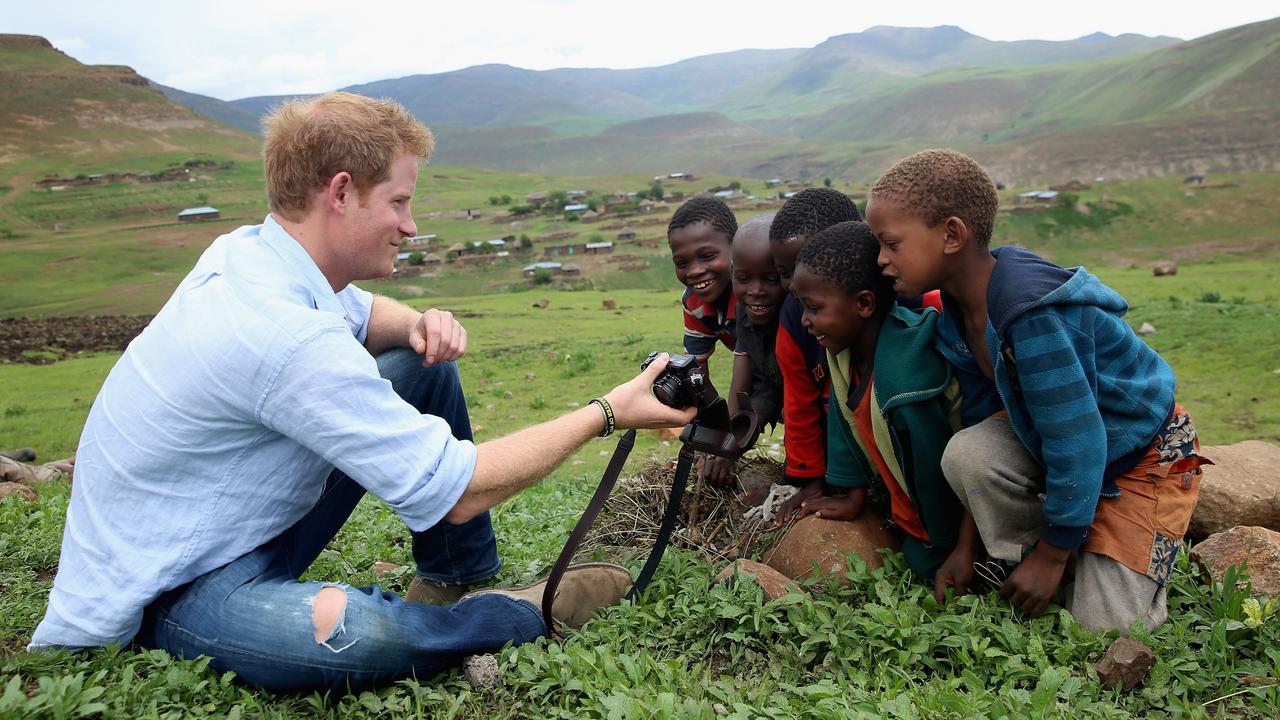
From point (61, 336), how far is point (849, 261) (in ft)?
83.0

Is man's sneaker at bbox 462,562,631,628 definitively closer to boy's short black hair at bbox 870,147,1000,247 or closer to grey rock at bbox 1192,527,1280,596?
boy's short black hair at bbox 870,147,1000,247

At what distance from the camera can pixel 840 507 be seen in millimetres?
3875

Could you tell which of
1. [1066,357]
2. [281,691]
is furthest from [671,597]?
[1066,357]

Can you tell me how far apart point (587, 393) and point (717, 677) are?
8026 millimetres

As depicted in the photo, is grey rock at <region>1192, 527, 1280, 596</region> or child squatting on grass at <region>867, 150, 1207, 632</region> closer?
child squatting on grass at <region>867, 150, 1207, 632</region>

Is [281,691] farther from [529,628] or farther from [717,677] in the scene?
[717,677]

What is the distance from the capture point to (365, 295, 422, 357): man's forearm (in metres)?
3.81

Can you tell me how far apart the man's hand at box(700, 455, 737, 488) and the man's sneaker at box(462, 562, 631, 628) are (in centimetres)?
94

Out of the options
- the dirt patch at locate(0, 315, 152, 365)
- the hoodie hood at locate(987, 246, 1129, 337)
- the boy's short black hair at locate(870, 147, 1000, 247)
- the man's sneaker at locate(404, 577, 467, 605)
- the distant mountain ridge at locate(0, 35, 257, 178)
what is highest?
the distant mountain ridge at locate(0, 35, 257, 178)

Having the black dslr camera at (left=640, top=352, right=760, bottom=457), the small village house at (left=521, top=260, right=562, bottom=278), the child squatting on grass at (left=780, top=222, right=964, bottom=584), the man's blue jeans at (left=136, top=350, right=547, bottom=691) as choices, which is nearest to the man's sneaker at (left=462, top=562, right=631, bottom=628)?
the man's blue jeans at (left=136, top=350, right=547, bottom=691)

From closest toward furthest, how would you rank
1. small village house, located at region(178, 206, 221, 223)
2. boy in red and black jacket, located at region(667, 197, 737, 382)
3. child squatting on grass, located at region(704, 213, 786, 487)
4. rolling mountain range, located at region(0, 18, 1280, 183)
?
child squatting on grass, located at region(704, 213, 786, 487) < boy in red and black jacket, located at region(667, 197, 737, 382) < small village house, located at region(178, 206, 221, 223) < rolling mountain range, located at region(0, 18, 1280, 183)

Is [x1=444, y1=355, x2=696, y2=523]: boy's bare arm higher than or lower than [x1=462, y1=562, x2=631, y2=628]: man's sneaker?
higher

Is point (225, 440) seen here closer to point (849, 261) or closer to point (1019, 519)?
point (849, 261)

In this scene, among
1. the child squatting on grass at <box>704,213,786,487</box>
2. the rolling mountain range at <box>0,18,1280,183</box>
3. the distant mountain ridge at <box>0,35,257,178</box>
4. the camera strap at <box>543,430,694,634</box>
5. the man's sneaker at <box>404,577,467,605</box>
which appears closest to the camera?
the camera strap at <box>543,430,694,634</box>
